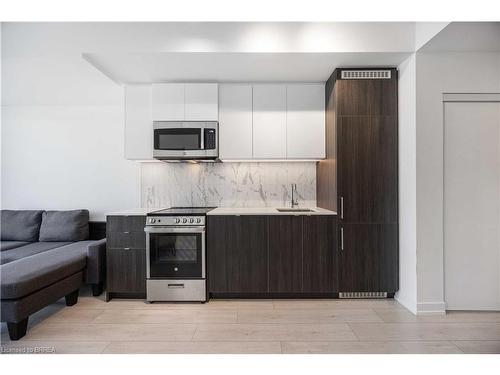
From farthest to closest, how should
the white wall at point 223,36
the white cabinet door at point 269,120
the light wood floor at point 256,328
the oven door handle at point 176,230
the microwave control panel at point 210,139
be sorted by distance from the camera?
the white cabinet door at point 269,120
the microwave control panel at point 210,139
the oven door handle at point 176,230
the white wall at point 223,36
the light wood floor at point 256,328

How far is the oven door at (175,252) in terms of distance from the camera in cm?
302

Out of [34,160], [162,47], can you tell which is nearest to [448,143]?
[162,47]

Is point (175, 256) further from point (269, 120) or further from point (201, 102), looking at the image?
point (269, 120)

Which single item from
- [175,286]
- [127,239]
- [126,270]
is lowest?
[175,286]

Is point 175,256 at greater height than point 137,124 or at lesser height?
lesser

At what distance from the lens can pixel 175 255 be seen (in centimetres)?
305

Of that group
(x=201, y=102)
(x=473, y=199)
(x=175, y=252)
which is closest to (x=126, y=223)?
(x=175, y=252)

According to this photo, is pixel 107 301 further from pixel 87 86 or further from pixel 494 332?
pixel 494 332

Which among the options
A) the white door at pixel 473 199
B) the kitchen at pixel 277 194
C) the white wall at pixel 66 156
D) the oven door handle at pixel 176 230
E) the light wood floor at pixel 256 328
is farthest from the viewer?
the white wall at pixel 66 156

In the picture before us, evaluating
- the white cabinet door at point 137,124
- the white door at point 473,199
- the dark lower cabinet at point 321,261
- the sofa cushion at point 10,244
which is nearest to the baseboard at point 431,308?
the white door at point 473,199

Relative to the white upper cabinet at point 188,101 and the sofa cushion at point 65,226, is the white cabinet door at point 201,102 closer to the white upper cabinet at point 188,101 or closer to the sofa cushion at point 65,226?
the white upper cabinet at point 188,101

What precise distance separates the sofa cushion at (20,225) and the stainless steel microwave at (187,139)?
2.00 metres

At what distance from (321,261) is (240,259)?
817 millimetres

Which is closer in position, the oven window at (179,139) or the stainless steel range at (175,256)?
the stainless steel range at (175,256)
